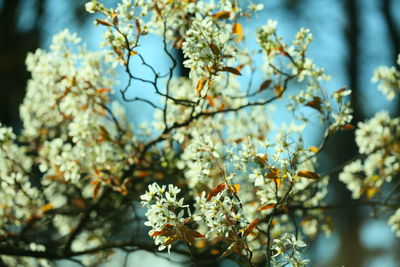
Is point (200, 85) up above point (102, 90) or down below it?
below

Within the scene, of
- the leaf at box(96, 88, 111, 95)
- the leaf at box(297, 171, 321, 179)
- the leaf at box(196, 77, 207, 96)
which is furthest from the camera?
the leaf at box(96, 88, 111, 95)

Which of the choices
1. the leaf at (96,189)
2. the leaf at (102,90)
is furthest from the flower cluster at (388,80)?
the leaf at (96,189)

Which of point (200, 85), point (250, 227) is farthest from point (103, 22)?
point (250, 227)

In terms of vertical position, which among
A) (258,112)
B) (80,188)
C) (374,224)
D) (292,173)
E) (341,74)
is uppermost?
(341,74)

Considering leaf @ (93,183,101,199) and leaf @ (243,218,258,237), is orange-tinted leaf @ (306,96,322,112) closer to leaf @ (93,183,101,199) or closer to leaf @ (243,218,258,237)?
leaf @ (243,218,258,237)

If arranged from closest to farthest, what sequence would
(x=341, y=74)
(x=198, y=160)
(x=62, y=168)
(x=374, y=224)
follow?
(x=198, y=160)
(x=62, y=168)
(x=341, y=74)
(x=374, y=224)

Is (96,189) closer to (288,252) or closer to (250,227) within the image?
(250,227)

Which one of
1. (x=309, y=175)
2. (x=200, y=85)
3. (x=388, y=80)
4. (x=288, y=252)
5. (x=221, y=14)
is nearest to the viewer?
(x=288, y=252)

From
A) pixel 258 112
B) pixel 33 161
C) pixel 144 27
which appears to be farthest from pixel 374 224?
pixel 144 27

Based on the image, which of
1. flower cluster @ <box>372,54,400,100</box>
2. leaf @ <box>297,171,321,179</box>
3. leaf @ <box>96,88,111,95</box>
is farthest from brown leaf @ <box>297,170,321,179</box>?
leaf @ <box>96,88,111,95</box>

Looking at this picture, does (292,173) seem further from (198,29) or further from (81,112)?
(81,112)

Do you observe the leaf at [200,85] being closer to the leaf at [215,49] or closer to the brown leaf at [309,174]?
the leaf at [215,49]
